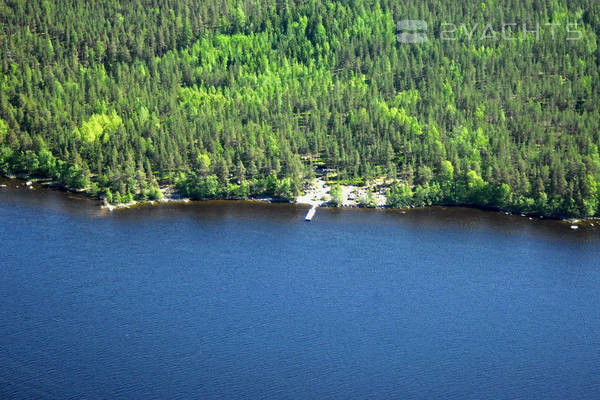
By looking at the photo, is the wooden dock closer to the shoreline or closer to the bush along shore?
the shoreline

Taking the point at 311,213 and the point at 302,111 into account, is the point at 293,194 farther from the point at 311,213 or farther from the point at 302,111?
the point at 302,111

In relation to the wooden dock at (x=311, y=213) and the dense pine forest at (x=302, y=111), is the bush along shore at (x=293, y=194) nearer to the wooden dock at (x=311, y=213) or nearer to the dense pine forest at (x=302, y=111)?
the dense pine forest at (x=302, y=111)

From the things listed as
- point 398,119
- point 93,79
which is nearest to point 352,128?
point 398,119

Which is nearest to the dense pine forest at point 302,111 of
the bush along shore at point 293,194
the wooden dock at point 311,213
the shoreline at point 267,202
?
the bush along shore at point 293,194

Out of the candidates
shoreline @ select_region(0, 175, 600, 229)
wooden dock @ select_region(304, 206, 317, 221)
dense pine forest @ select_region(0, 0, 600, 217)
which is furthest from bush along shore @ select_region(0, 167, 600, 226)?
wooden dock @ select_region(304, 206, 317, 221)

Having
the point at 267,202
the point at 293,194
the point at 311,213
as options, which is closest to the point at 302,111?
the point at 293,194

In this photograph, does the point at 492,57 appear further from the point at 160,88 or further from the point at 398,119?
the point at 160,88

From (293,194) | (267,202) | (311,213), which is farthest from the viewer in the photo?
(267,202)

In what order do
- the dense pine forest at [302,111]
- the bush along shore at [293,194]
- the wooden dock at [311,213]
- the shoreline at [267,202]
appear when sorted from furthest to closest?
the dense pine forest at [302,111], the bush along shore at [293,194], the shoreline at [267,202], the wooden dock at [311,213]

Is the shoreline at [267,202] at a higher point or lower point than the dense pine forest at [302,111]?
lower
